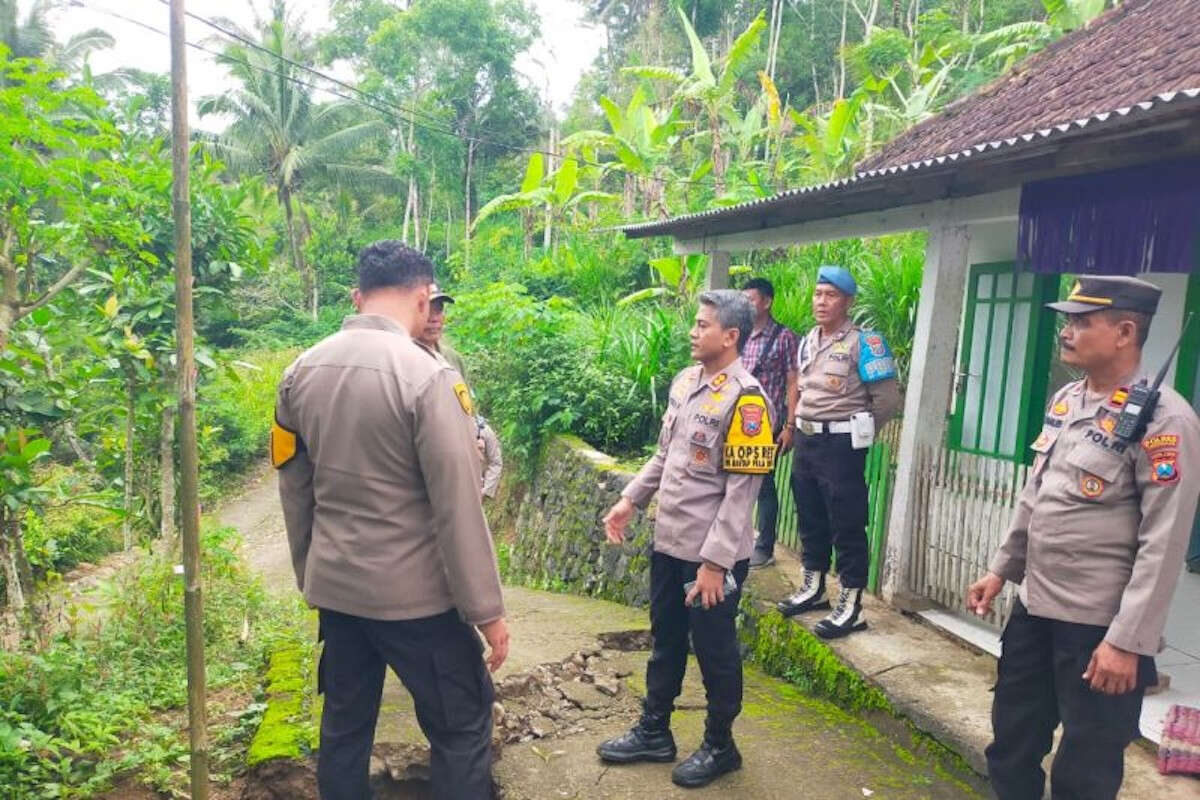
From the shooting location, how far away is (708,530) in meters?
3.06

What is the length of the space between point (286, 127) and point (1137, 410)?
27.5 meters

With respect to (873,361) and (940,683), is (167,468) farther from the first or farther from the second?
(940,683)

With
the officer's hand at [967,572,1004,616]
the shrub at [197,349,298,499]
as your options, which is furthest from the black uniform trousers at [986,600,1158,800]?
the shrub at [197,349,298,499]

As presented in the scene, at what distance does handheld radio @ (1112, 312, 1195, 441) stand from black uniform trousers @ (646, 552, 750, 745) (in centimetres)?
130

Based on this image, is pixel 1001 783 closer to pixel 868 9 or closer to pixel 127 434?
pixel 127 434

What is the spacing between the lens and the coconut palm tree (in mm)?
25312

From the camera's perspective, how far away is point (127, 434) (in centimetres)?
468

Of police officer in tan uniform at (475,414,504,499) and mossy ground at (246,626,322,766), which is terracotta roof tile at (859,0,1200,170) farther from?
mossy ground at (246,626,322,766)

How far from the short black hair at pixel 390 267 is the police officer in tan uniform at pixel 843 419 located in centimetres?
246

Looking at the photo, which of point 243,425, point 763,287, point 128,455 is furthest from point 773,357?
point 243,425

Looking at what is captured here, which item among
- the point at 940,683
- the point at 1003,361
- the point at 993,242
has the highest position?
the point at 993,242

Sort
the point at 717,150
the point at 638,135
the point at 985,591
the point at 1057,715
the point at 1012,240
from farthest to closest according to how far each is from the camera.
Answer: the point at 717,150, the point at 638,135, the point at 1012,240, the point at 985,591, the point at 1057,715

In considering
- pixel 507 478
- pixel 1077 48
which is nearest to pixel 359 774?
pixel 1077 48

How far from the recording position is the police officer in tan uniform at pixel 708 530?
300 centimetres
